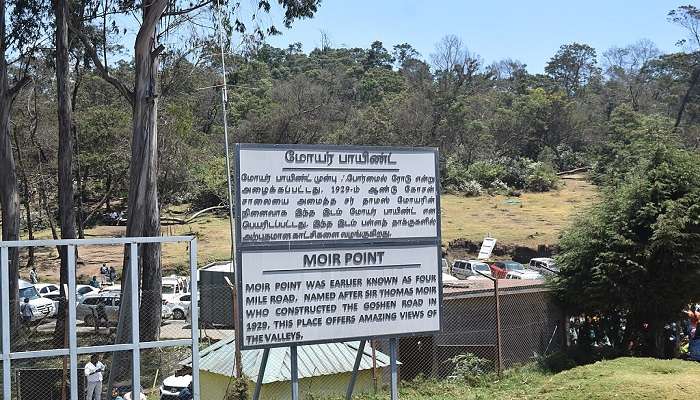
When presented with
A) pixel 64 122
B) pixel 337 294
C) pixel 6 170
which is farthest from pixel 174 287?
pixel 337 294

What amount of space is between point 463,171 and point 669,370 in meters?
49.7

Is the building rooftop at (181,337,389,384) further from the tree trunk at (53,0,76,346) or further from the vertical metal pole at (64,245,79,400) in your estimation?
the tree trunk at (53,0,76,346)

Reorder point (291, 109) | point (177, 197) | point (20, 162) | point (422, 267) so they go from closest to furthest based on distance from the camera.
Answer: point (422, 267) < point (20, 162) < point (177, 197) < point (291, 109)

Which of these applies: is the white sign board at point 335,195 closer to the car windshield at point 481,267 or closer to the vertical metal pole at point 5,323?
the vertical metal pole at point 5,323

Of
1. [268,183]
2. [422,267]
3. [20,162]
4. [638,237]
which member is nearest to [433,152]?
[422,267]

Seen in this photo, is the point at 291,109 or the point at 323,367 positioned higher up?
the point at 291,109

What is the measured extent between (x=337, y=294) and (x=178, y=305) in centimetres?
2082

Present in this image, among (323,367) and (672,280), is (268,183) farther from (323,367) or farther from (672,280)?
(672,280)

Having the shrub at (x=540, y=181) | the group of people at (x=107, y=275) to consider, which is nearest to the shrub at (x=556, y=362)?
the group of people at (x=107, y=275)

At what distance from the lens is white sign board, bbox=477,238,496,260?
4084cm

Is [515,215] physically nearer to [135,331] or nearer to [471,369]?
[471,369]

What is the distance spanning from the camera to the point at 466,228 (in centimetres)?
4703

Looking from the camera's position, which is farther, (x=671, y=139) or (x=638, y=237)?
(x=671, y=139)

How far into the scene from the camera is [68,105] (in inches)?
998
